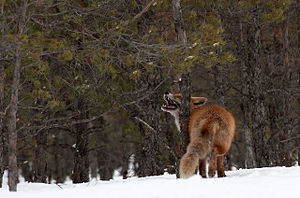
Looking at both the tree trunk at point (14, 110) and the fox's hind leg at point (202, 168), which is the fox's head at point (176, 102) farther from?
the tree trunk at point (14, 110)

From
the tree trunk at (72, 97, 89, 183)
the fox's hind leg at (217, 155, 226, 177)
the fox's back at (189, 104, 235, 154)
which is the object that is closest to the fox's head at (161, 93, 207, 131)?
the fox's back at (189, 104, 235, 154)

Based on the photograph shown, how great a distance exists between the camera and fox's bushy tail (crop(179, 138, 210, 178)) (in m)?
6.04

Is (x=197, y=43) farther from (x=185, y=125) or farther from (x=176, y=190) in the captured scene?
(x=176, y=190)

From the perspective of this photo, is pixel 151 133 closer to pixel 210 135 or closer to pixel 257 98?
pixel 257 98

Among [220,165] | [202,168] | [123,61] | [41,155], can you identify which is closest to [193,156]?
[202,168]

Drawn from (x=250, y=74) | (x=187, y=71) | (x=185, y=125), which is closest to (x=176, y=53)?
(x=187, y=71)

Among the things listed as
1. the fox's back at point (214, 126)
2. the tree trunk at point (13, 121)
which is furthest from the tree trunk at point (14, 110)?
the fox's back at point (214, 126)

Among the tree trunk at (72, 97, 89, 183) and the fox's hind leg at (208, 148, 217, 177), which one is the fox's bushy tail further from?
the tree trunk at (72, 97, 89, 183)

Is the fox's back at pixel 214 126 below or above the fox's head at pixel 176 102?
below

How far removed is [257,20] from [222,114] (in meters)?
5.02

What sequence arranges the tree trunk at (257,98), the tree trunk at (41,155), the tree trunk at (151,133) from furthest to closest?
1. the tree trunk at (41,155)
2. the tree trunk at (257,98)
3. the tree trunk at (151,133)

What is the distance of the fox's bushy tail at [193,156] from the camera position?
19.8 ft

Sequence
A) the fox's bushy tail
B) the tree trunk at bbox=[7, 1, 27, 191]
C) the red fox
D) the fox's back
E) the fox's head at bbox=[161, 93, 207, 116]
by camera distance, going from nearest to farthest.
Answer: the fox's bushy tail, the tree trunk at bbox=[7, 1, 27, 191], the red fox, the fox's back, the fox's head at bbox=[161, 93, 207, 116]

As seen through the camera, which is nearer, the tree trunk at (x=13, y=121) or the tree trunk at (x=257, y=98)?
the tree trunk at (x=13, y=121)
